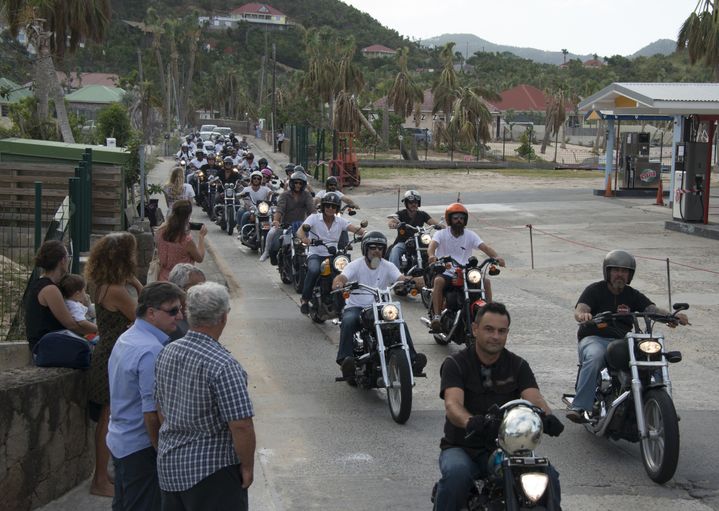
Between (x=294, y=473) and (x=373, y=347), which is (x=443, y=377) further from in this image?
(x=373, y=347)

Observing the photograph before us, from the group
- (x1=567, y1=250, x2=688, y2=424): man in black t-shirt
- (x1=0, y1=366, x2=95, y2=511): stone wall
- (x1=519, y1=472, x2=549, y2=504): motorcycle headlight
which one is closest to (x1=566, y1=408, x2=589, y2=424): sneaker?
(x1=567, y1=250, x2=688, y2=424): man in black t-shirt

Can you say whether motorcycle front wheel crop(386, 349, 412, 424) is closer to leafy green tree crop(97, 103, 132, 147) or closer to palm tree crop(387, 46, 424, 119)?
leafy green tree crop(97, 103, 132, 147)

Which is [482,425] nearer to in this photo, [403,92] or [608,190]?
[608,190]

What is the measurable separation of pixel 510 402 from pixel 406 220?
421 inches

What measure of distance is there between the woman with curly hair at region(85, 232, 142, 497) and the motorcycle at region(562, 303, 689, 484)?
3560 millimetres

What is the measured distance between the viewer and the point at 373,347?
371 inches

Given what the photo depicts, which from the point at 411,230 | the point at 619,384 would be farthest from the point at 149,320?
the point at 411,230

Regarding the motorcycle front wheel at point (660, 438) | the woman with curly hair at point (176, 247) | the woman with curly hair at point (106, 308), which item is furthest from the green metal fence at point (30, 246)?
the motorcycle front wheel at point (660, 438)

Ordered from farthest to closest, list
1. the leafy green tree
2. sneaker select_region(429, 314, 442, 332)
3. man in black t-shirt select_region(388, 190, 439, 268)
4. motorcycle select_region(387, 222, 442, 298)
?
the leafy green tree → man in black t-shirt select_region(388, 190, 439, 268) → motorcycle select_region(387, 222, 442, 298) → sneaker select_region(429, 314, 442, 332)

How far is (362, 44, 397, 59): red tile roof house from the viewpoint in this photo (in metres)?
172

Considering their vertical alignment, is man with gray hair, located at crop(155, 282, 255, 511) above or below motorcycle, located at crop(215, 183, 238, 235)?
above

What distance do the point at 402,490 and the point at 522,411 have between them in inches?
107

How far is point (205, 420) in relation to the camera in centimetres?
468

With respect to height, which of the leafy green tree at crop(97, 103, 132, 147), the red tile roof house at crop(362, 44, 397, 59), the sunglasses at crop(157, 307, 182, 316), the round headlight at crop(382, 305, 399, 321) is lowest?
the round headlight at crop(382, 305, 399, 321)
